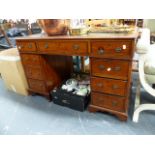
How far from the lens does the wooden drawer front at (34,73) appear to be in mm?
1502

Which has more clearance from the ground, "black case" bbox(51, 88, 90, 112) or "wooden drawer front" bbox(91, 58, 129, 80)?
"wooden drawer front" bbox(91, 58, 129, 80)

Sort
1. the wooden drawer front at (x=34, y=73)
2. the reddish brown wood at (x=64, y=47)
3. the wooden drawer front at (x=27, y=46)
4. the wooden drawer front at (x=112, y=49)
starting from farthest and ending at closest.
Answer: the wooden drawer front at (x=34, y=73)
the wooden drawer front at (x=27, y=46)
the reddish brown wood at (x=64, y=47)
the wooden drawer front at (x=112, y=49)

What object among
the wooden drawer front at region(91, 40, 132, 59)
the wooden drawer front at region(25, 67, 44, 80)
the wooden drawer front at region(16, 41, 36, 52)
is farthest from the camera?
the wooden drawer front at region(25, 67, 44, 80)

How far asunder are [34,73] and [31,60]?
0.48 feet

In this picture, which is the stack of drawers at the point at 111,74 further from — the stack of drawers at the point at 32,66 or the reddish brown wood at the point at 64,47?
the stack of drawers at the point at 32,66

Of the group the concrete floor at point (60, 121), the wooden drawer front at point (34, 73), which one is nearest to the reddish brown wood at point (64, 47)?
the wooden drawer front at point (34, 73)

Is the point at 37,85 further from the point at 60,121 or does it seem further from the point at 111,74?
the point at 111,74

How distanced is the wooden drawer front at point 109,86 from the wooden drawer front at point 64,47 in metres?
0.26

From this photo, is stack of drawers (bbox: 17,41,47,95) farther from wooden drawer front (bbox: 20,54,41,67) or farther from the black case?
the black case

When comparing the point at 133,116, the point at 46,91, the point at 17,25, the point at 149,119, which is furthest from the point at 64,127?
the point at 17,25

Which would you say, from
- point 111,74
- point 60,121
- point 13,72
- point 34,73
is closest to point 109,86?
point 111,74

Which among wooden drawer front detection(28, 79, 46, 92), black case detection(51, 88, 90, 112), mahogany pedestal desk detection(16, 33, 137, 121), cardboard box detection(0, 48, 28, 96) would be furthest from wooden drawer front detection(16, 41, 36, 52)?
black case detection(51, 88, 90, 112)

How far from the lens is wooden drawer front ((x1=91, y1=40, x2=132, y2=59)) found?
98 cm
